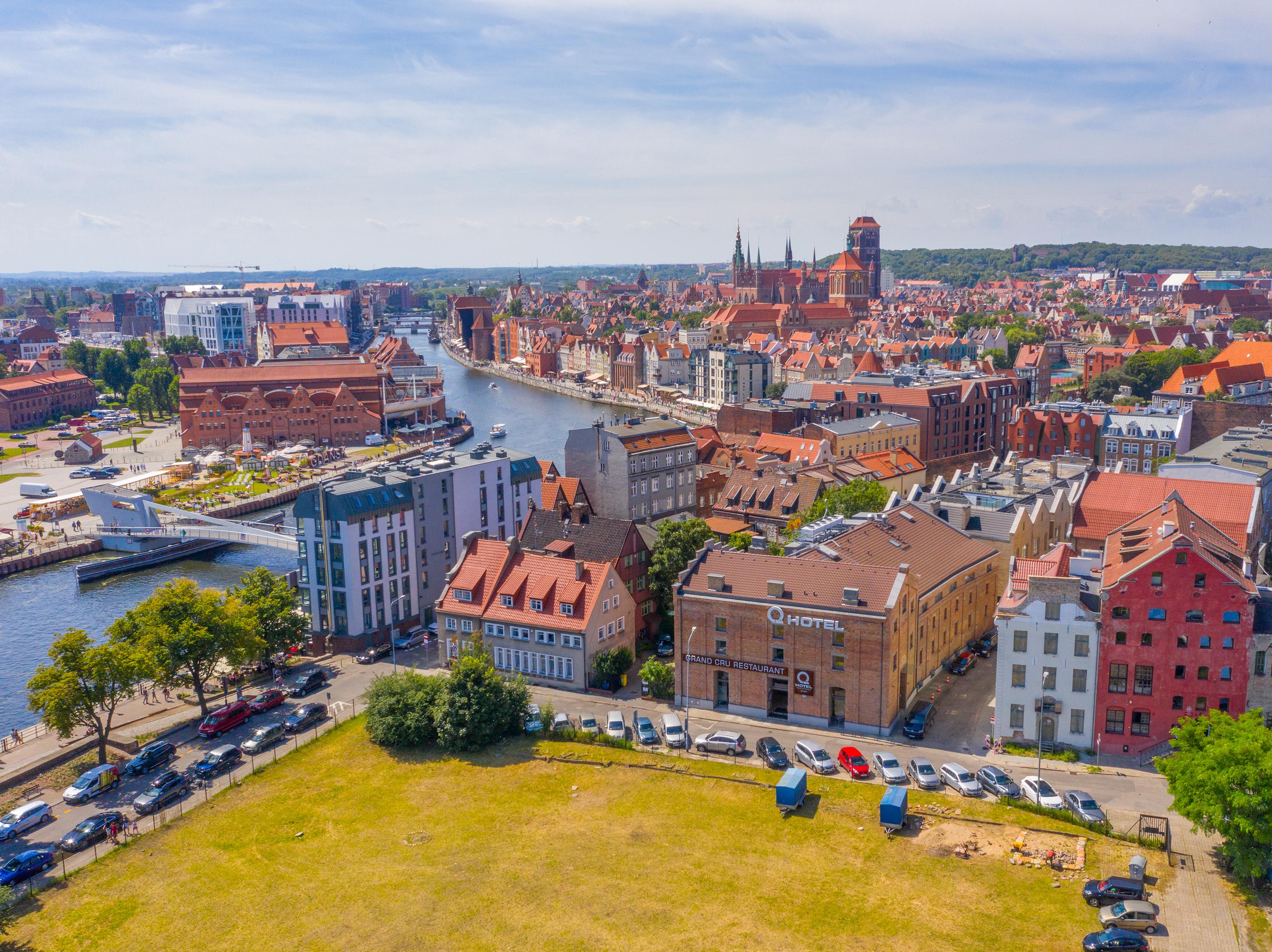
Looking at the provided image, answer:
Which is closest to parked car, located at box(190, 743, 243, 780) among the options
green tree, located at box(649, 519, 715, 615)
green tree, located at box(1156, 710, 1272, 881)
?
green tree, located at box(649, 519, 715, 615)

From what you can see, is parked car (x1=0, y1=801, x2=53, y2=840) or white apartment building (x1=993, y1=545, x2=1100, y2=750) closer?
parked car (x1=0, y1=801, x2=53, y2=840)

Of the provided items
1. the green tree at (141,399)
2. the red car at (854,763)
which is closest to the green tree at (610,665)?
the red car at (854,763)

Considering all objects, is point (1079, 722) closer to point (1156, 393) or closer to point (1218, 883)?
point (1218, 883)

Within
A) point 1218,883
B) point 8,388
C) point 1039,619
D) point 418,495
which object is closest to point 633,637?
point 418,495

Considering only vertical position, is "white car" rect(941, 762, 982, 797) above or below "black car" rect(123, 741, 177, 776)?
above

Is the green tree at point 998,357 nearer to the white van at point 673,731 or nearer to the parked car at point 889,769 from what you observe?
the white van at point 673,731

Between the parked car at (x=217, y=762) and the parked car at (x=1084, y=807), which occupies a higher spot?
the parked car at (x=1084, y=807)

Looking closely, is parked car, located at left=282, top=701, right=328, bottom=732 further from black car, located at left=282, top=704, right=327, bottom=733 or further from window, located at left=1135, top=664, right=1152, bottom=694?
Answer: window, located at left=1135, top=664, right=1152, bottom=694
